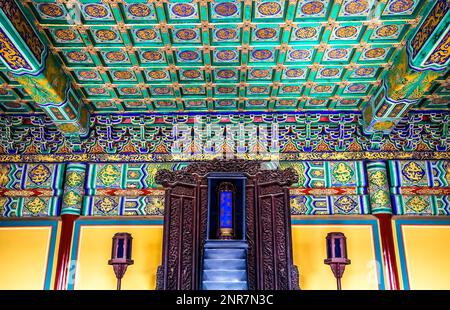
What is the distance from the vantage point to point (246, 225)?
5656 mm

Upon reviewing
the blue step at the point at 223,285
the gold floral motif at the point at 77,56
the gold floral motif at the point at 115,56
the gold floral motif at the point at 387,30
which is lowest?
the blue step at the point at 223,285

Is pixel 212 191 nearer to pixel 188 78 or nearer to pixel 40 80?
pixel 188 78

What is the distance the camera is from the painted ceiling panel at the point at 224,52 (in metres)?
4.34

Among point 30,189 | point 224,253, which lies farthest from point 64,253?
point 224,253

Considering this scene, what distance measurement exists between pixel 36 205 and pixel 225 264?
8.88ft

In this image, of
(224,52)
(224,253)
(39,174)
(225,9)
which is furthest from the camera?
(39,174)

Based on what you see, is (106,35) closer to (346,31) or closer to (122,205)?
(122,205)

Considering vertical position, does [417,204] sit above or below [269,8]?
below

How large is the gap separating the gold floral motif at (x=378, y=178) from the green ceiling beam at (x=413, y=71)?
1.87 feet

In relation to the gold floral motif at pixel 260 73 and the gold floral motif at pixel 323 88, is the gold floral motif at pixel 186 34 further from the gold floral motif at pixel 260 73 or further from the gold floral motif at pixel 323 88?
the gold floral motif at pixel 323 88

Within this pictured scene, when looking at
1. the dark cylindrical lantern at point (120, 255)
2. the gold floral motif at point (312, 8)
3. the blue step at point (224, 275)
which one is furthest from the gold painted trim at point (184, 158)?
the gold floral motif at point (312, 8)

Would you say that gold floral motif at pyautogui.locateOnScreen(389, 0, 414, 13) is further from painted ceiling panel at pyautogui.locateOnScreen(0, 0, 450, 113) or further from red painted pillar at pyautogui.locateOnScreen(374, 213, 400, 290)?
red painted pillar at pyautogui.locateOnScreen(374, 213, 400, 290)

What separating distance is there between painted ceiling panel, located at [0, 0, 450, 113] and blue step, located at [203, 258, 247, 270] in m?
2.09
